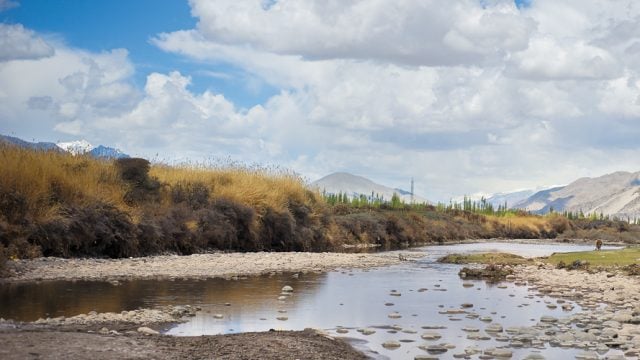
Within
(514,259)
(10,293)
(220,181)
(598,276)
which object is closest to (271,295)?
(10,293)

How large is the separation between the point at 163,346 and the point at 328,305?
7.95 m

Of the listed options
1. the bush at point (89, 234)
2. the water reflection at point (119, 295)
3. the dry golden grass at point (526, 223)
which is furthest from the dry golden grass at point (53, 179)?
the dry golden grass at point (526, 223)

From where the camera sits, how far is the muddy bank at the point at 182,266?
24047mm

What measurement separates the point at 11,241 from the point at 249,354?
1674 cm

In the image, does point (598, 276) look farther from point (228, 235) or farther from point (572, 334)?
point (228, 235)

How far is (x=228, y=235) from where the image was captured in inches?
1516

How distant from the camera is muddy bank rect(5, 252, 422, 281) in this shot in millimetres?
24047

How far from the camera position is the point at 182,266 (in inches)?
1123

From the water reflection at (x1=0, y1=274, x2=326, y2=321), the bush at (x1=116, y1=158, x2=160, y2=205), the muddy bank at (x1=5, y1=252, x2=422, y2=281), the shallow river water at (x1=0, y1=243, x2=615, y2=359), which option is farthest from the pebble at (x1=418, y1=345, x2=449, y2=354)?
the bush at (x1=116, y1=158, x2=160, y2=205)

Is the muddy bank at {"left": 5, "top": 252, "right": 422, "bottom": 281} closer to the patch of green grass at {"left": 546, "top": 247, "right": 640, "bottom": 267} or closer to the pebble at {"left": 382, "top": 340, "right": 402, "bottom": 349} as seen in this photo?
the patch of green grass at {"left": 546, "top": 247, "right": 640, "bottom": 267}

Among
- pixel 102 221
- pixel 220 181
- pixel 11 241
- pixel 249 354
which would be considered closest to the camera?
pixel 249 354

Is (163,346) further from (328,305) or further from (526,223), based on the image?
(526,223)

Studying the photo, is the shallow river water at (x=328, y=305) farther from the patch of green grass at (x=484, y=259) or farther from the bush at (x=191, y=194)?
the bush at (x=191, y=194)

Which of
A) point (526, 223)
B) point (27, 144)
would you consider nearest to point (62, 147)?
point (27, 144)
